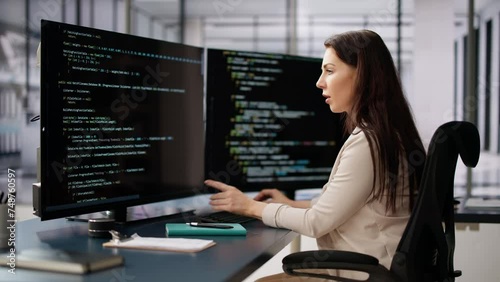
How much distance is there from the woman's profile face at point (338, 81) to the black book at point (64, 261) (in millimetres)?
854

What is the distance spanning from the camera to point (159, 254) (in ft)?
5.06

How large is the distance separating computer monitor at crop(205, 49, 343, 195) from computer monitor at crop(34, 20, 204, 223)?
0.34 ft

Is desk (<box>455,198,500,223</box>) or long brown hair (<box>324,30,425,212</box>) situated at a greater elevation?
long brown hair (<box>324,30,425,212</box>)

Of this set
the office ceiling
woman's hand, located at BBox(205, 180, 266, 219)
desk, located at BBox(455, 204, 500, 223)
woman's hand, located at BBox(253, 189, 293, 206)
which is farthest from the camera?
the office ceiling

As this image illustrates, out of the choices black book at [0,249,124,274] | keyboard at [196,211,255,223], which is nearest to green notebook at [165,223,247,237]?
keyboard at [196,211,255,223]

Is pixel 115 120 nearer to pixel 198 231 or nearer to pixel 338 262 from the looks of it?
pixel 198 231

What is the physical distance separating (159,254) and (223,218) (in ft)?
1.92

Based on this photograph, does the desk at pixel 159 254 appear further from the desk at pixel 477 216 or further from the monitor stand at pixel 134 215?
the desk at pixel 477 216

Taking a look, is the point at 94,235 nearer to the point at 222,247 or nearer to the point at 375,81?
the point at 222,247

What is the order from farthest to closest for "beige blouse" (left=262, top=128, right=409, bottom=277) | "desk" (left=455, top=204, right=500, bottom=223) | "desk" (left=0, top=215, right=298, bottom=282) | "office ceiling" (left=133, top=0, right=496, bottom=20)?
"office ceiling" (left=133, top=0, right=496, bottom=20) < "desk" (left=455, top=204, right=500, bottom=223) < "beige blouse" (left=262, top=128, right=409, bottom=277) < "desk" (left=0, top=215, right=298, bottom=282)

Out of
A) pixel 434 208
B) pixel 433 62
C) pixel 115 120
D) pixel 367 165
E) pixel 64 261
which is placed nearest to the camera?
pixel 64 261

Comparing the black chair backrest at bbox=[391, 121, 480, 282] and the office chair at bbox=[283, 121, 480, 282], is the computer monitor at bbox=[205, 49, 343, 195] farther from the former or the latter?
the black chair backrest at bbox=[391, 121, 480, 282]

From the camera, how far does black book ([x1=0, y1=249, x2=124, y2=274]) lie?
1.32 metres

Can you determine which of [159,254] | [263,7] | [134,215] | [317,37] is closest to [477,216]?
[134,215]
